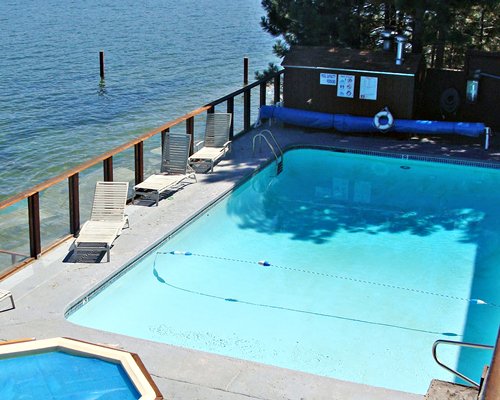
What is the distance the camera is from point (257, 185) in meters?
14.1

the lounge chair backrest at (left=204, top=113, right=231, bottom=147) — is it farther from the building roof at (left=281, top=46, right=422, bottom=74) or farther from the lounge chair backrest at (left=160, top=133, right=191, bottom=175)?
the building roof at (left=281, top=46, right=422, bottom=74)

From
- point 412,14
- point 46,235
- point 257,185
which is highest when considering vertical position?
point 412,14

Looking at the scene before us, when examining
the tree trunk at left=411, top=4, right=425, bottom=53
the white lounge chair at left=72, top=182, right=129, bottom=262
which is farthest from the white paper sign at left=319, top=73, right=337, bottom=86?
the white lounge chair at left=72, top=182, right=129, bottom=262

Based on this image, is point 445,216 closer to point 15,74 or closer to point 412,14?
point 412,14

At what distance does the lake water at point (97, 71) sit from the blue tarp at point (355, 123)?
556cm

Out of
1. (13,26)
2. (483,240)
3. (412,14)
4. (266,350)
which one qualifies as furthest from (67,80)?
(266,350)

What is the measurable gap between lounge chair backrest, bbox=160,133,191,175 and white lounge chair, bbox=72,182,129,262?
215 centimetres

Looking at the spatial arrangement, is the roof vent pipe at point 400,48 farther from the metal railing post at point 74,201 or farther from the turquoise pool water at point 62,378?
the turquoise pool water at point 62,378

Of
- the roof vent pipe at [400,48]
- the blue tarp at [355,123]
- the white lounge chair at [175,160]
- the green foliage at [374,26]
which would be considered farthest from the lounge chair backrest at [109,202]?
the green foliage at [374,26]

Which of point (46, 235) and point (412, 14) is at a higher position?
point (412, 14)

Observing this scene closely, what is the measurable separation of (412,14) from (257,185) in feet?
18.1

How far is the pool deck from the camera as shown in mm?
7398

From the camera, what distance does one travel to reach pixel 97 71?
29.5 meters

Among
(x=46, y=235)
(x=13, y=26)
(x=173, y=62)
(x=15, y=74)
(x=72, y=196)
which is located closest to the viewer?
(x=72, y=196)
